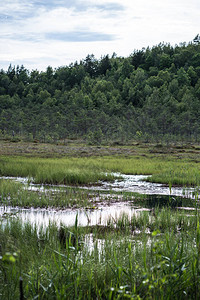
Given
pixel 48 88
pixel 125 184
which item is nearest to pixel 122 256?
pixel 125 184

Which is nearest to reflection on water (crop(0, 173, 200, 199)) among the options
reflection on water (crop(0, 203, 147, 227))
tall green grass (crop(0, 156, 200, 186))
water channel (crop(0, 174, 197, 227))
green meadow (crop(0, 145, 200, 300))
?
water channel (crop(0, 174, 197, 227))

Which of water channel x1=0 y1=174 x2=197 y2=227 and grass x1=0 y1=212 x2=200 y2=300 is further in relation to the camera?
water channel x1=0 y1=174 x2=197 y2=227

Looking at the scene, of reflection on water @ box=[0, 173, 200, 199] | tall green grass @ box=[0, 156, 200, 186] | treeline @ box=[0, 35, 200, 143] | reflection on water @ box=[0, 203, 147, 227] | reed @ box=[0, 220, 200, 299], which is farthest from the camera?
treeline @ box=[0, 35, 200, 143]

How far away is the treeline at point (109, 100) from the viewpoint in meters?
65.9

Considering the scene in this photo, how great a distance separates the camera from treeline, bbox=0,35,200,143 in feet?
216

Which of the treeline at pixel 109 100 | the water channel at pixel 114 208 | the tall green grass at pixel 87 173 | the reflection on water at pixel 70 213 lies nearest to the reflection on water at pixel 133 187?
the water channel at pixel 114 208

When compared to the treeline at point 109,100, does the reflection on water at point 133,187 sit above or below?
below

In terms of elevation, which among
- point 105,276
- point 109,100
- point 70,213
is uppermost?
point 109,100

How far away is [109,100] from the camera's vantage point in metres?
106

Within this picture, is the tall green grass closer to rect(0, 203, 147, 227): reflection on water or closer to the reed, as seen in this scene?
rect(0, 203, 147, 227): reflection on water

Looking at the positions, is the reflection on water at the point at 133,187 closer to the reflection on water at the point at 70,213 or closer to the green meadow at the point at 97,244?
the green meadow at the point at 97,244

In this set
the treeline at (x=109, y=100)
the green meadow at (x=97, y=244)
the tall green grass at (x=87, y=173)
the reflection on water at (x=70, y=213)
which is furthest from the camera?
the treeline at (x=109, y=100)

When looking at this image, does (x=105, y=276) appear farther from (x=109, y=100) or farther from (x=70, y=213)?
(x=109, y=100)

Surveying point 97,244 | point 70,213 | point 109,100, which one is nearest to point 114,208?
point 70,213
